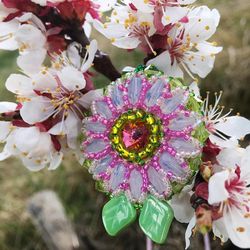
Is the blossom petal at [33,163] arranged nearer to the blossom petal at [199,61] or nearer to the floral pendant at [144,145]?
the floral pendant at [144,145]

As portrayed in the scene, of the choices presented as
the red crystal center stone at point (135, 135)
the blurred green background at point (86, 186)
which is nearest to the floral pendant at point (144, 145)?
the red crystal center stone at point (135, 135)

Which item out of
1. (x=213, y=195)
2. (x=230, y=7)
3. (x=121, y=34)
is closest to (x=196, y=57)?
(x=121, y=34)

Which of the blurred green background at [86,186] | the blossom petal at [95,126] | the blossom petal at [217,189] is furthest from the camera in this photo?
the blurred green background at [86,186]

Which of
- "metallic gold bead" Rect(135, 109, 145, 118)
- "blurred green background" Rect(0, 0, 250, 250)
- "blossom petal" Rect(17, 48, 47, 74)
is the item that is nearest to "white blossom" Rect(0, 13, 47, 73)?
"blossom petal" Rect(17, 48, 47, 74)

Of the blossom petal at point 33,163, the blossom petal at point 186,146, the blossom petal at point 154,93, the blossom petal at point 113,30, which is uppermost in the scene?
the blossom petal at point 113,30

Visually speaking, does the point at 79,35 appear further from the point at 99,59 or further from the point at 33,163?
the point at 33,163

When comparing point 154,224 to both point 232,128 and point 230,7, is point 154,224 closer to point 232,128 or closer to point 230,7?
point 232,128
